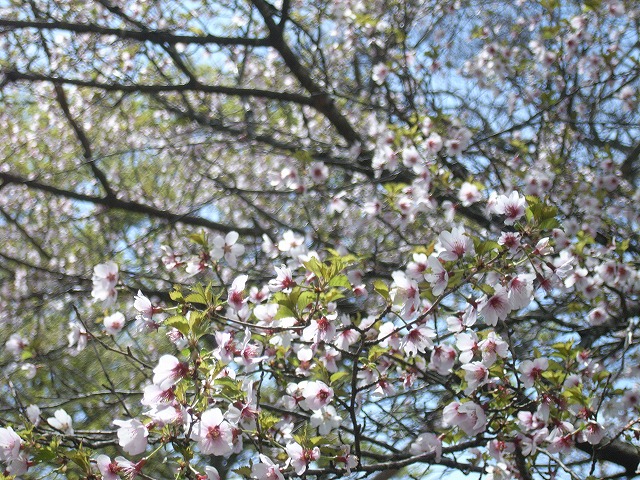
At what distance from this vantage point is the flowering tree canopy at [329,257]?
196 cm

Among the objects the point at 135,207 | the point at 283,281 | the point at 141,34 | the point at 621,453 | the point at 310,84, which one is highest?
the point at 310,84

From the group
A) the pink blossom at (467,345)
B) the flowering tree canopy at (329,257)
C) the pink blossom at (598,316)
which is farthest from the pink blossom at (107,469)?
the pink blossom at (598,316)

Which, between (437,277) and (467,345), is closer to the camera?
(437,277)

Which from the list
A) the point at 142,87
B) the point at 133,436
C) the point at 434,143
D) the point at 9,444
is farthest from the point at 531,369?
the point at 142,87

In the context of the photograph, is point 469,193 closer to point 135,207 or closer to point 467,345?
point 467,345

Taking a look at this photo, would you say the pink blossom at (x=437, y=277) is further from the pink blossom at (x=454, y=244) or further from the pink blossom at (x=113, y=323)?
the pink blossom at (x=113, y=323)

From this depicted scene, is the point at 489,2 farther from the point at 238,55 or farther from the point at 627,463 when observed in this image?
the point at 627,463

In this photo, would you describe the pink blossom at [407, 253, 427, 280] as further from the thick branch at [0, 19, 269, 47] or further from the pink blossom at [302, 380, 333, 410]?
the thick branch at [0, 19, 269, 47]

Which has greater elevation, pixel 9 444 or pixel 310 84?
pixel 310 84

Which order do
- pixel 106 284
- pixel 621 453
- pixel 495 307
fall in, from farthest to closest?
pixel 621 453, pixel 106 284, pixel 495 307

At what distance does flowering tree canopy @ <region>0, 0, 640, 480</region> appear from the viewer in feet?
6.41

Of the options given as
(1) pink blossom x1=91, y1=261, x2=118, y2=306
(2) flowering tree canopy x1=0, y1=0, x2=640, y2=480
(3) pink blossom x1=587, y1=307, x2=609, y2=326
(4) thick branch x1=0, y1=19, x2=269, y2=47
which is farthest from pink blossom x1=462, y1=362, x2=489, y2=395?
(4) thick branch x1=0, y1=19, x2=269, y2=47

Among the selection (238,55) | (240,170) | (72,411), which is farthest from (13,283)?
(238,55)

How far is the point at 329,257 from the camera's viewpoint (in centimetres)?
370
